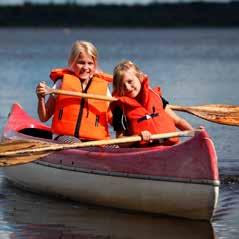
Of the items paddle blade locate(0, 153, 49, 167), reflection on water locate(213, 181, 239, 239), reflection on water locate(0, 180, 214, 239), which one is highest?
paddle blade locate(0, 153, 49, 167)

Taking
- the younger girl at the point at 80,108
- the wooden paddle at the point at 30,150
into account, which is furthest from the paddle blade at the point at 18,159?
the younger girl at the point at 80,108

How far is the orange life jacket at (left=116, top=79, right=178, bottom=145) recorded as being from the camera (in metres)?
10.3

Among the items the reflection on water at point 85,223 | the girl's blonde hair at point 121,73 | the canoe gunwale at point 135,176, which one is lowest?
the reflection on water at point 85,223

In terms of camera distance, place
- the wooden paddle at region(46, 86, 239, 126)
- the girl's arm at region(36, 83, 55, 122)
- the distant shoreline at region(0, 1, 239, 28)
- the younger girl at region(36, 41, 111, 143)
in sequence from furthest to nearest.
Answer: the distant shoreline at region(0, 1, 239, 28) < the wooden paddle at region(46, 86, 239, 126) < the younger girl at region(36, 41, 111, 143) < the girl's arm at region(36, 83, 55, 122)

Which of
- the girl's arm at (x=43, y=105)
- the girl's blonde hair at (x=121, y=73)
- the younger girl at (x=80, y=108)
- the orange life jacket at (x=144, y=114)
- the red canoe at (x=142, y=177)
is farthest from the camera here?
the younger girl at (x=80, y=108)

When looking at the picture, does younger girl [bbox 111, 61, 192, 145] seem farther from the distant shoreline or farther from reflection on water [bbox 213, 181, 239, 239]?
the distant shoreline

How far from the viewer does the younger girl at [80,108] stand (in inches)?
432

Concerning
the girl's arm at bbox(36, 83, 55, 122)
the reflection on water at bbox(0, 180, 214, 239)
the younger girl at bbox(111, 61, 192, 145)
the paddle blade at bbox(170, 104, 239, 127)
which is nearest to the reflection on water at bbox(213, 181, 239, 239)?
the reflection on water at bbox(0, 180, 214, 239)

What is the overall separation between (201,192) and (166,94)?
14980 millimetres

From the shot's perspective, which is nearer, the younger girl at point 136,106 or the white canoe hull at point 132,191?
the white canoe hull at point 132,191

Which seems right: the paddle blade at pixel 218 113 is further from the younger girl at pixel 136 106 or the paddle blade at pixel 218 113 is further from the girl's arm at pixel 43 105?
the girl's arm at pixel 43 105

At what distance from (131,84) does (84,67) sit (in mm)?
917

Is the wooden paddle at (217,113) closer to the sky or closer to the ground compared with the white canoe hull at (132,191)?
closer to the sky

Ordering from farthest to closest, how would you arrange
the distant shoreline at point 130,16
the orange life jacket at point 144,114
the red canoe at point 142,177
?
1. the distant shoreline at point 130,16
2. the orange life jacket at point 144,114
3. the red canoe at point 142,177
